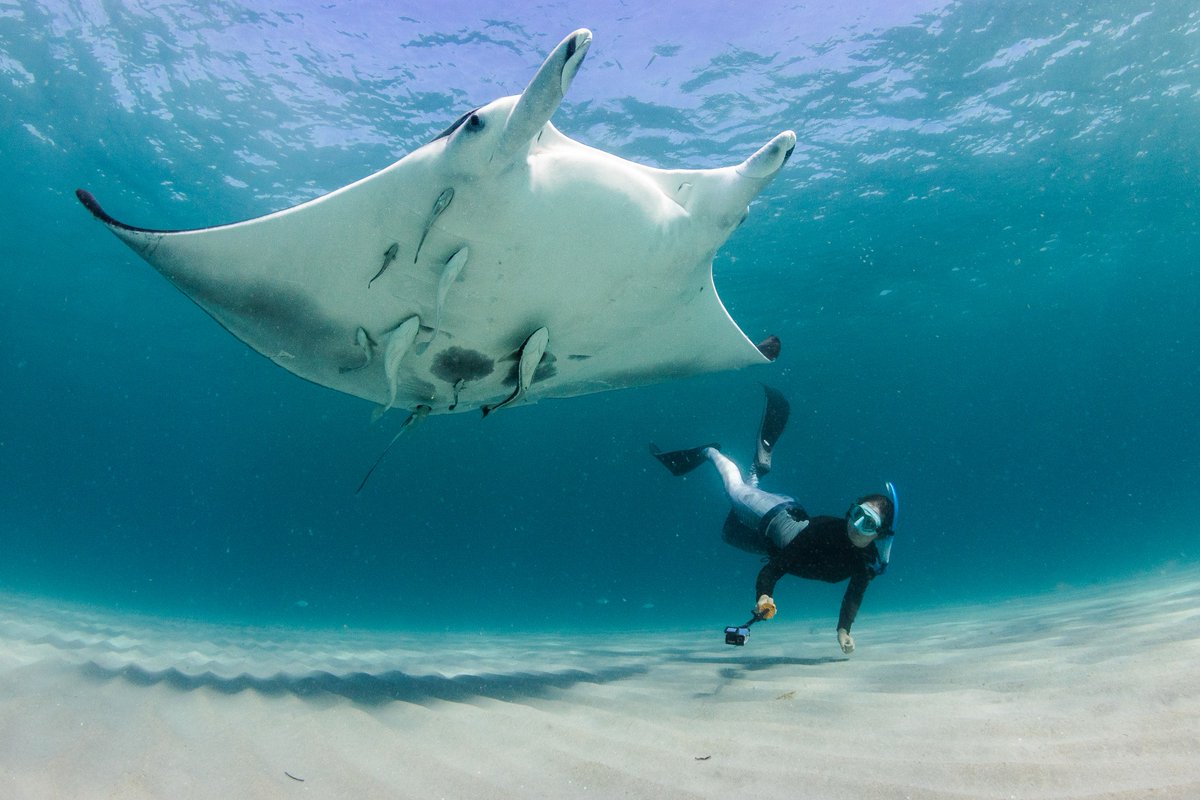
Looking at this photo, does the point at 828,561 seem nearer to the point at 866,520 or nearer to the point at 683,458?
the point at 866,520

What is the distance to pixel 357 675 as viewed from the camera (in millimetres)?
4168

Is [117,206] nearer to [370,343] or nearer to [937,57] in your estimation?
[370,343]

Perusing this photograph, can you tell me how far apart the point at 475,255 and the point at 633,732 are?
97.6 inches

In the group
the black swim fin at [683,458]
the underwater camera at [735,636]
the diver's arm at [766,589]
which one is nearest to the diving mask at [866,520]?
the diver's arm at [766,589]

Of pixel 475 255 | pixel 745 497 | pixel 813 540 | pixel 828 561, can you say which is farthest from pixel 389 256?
pixel 745 497

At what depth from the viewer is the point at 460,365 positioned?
3.73m

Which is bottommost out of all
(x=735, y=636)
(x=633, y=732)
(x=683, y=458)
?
(x=633, y=732)

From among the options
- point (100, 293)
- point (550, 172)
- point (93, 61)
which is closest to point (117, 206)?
point (93, 61)

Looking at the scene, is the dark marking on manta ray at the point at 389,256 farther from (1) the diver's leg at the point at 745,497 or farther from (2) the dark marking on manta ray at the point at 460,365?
(1) the diver's leg at the point at 745,497

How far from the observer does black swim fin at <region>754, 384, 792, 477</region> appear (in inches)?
301

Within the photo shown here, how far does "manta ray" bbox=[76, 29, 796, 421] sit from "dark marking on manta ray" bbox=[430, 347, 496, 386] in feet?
0.04

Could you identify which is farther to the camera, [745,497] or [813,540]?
[745,497]

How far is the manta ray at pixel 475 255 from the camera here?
2535 millimetres

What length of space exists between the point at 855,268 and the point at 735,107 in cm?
1090
